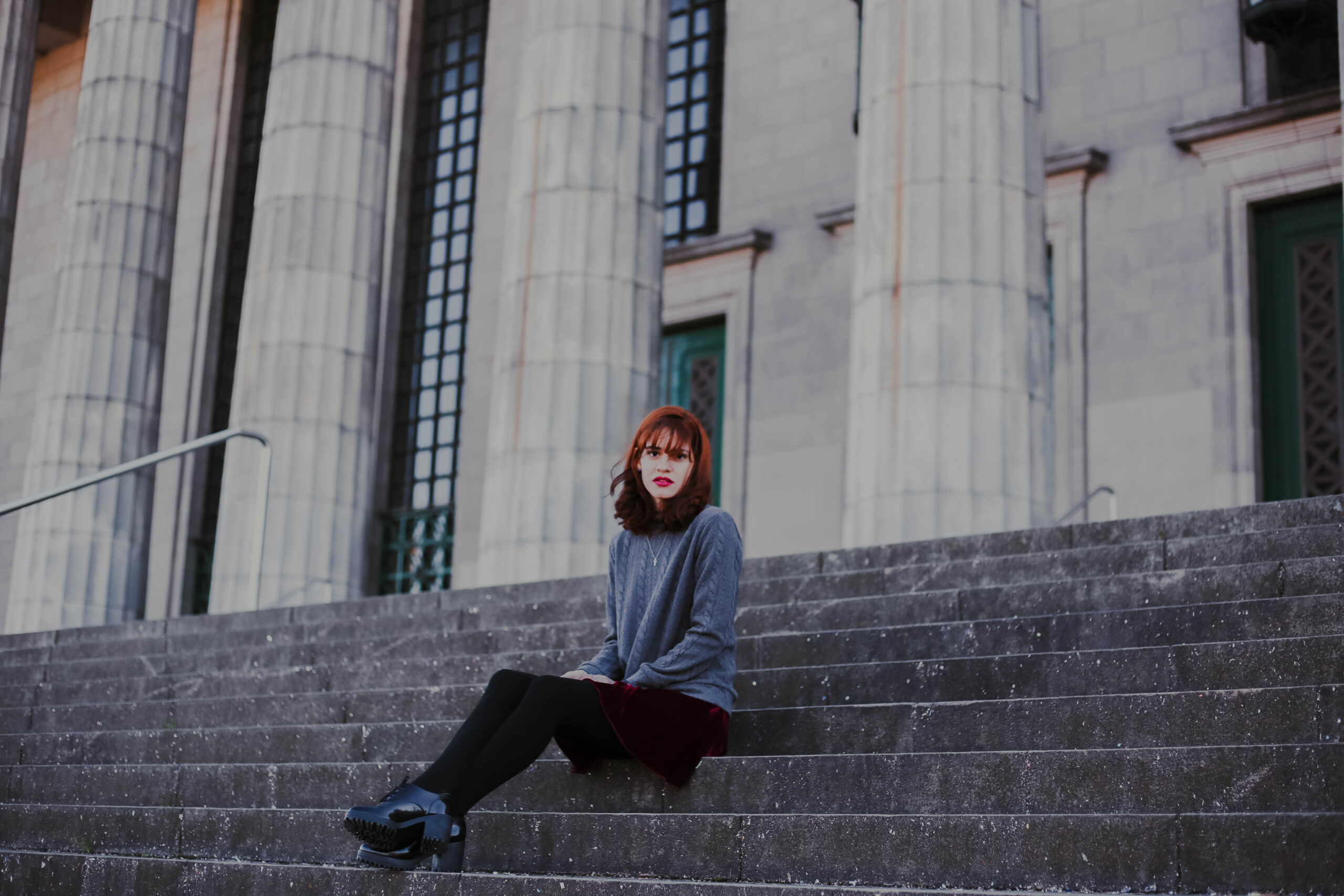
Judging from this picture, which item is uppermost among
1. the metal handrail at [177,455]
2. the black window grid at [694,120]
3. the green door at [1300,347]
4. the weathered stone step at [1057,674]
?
the black window grid at [694,120]

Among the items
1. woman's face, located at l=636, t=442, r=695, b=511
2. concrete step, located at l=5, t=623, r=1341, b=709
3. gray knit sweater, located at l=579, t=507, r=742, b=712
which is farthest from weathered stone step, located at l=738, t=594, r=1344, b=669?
woman's face, located at l=636, t=442, r=695, b=511

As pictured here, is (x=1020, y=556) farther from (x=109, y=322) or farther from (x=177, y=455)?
(x=109, y=322)

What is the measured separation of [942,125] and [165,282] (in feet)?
41.5

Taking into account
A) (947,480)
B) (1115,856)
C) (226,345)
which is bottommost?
(1115,856)

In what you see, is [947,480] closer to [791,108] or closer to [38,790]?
[38,790]

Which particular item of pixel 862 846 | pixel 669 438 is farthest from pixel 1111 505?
pixel 862 846

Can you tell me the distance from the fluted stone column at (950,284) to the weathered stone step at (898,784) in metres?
5.98

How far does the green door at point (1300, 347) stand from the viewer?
1572 cm

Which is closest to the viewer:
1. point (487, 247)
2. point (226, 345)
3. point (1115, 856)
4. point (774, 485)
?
point (1115, 856)

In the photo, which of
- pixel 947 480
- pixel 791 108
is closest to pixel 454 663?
pixel 947 480

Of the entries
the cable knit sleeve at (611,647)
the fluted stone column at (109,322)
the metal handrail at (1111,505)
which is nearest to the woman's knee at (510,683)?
the cable knit sleeve at (611,647)

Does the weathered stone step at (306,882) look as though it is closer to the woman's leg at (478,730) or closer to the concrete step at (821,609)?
the woman's leg at (478,730)

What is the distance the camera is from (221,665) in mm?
10383

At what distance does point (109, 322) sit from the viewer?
20578 mm
